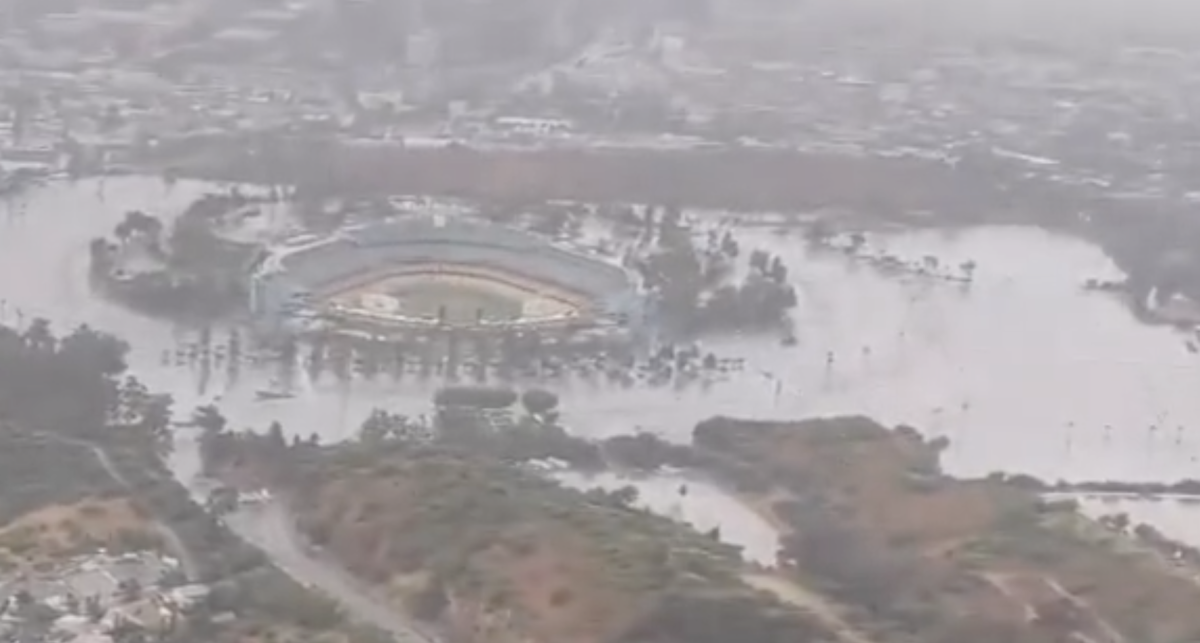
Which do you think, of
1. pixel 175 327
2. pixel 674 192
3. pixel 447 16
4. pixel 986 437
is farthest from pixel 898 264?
pixel 447 16

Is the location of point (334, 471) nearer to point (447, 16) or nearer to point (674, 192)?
point (674, 192)

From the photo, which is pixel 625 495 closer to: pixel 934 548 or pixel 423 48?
pixel 934 548

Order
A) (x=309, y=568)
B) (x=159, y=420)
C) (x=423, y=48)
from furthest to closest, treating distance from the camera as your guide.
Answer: (x=423, y=48)
(x=159, y=420)
(x=309, y=568)

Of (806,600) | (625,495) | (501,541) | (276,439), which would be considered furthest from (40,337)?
(806,600)

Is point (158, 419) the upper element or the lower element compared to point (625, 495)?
upper

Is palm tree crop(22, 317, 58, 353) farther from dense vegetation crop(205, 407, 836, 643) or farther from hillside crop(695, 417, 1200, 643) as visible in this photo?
hillside crop(695, 417, 1200, 643)
